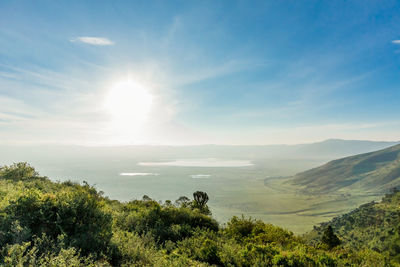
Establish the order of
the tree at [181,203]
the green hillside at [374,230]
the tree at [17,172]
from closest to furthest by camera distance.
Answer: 1. the tree at [17,172]
2. the tree at [181,203]
3. the green hillside at [374,230]

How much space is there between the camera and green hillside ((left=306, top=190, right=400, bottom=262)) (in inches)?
2312

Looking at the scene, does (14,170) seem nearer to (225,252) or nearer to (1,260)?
(1,260)

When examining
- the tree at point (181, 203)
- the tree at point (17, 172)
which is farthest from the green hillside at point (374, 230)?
the tree at point (17, 172)

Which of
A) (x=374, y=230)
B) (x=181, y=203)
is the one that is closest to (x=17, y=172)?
(x=181, y=203)

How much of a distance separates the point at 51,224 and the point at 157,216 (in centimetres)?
670

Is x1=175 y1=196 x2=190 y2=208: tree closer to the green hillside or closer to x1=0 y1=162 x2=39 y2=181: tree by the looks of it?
x1=0 y1=162 x2=39 y2=181: tree

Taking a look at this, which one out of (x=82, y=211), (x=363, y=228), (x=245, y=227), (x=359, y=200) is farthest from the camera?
(x=359, y=200)

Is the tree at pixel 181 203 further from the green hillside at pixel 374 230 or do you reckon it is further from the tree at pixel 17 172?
the green hillside at pixel 374 230

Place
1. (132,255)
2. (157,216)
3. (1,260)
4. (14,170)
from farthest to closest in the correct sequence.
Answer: (14,170) → (157,216) → (132,255) → (1,260)

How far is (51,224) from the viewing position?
7262 mm

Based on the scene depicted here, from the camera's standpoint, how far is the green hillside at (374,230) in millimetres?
58719

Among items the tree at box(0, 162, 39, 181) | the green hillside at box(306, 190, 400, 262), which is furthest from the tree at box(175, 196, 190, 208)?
the green hillside at box(306, 190, 400, 262)

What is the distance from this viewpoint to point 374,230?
244 feet

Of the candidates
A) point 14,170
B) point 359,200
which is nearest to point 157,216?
point 14,170
